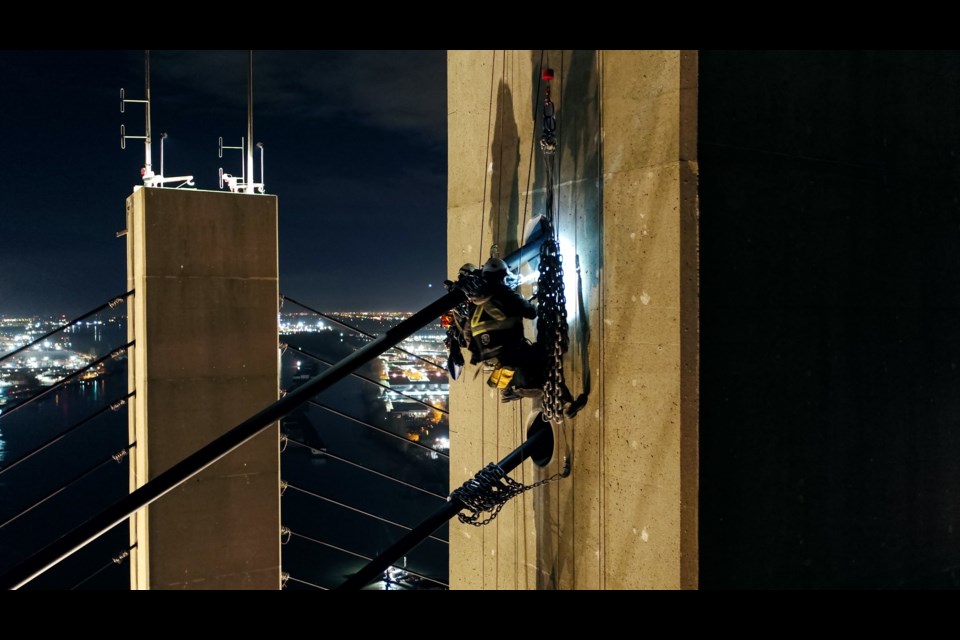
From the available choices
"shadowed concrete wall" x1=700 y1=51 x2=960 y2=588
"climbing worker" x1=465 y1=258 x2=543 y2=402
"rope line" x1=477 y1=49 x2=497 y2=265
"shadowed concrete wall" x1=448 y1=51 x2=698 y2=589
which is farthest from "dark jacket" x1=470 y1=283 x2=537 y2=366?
"rope line" x1=477 y1=49 x2=497 y2=265

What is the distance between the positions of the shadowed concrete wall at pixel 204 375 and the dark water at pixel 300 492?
527 inches

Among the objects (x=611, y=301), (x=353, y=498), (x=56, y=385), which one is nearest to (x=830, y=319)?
(x=611, y=301)

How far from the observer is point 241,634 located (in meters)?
1.11

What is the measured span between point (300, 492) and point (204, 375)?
21.1 metres

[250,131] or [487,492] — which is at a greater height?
[250,131]

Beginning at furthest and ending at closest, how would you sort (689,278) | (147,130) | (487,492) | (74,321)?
(147,130) → (74,321) → (487,492) → (689,278)

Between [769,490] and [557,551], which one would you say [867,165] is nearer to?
[769,490]

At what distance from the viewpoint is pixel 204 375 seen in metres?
5.77

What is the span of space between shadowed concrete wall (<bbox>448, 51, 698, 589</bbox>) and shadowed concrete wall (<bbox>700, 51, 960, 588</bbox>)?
10 centimetres

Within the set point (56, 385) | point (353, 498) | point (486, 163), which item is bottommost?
point (353, 498)

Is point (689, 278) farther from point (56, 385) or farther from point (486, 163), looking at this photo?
point (56, 385)
